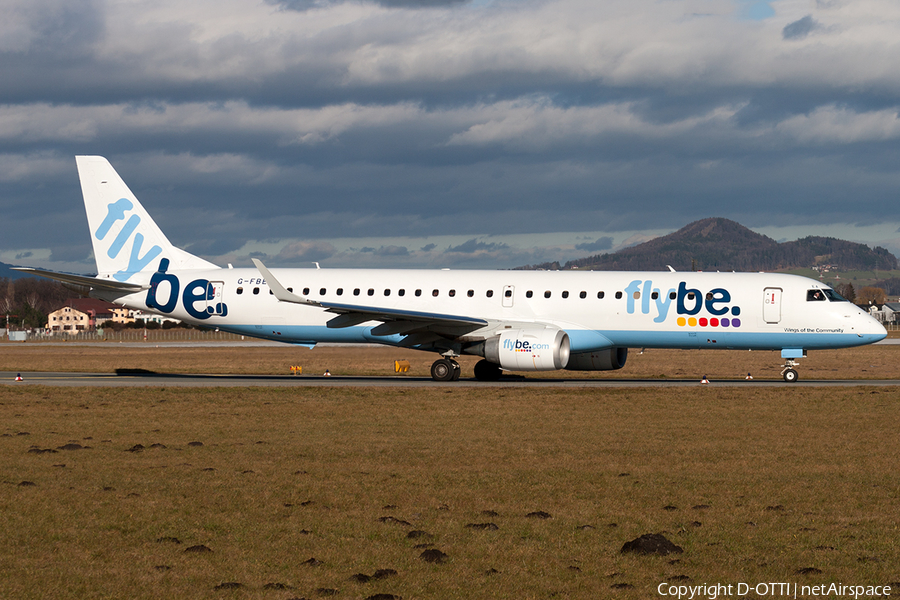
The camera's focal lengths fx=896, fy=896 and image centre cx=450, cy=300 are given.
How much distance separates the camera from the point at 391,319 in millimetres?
32688

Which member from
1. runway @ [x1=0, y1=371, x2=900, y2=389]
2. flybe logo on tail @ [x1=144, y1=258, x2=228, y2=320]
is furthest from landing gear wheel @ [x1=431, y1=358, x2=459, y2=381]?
flybe logo on tail @ [x1=144, y1=258, x2=228, y2=320]

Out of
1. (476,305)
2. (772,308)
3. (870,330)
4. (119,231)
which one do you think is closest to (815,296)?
(772,308)

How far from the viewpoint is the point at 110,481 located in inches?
507

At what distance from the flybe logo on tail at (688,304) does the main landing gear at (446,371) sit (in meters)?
6.73

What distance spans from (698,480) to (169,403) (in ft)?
53.0

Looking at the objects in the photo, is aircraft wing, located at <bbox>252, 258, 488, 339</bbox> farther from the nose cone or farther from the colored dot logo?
the nose cone

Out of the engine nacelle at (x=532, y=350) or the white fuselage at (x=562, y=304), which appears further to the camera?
the white fuselage at (x=562, y=304)

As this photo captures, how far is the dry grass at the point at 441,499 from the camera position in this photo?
842 cm

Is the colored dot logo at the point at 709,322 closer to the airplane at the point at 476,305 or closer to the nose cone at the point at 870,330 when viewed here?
the airplane at the point at 476,305

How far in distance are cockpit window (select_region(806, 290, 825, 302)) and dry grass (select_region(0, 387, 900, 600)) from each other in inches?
398

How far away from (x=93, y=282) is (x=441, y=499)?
28.1 m

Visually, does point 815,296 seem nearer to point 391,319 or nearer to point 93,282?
point 391,319

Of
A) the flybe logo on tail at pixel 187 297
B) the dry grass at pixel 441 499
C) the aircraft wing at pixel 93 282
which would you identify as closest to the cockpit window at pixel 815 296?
the dry grass at pixel 441 499

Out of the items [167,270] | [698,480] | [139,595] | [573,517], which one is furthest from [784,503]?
[167,270]
